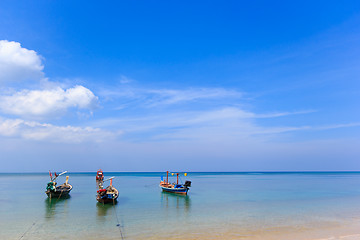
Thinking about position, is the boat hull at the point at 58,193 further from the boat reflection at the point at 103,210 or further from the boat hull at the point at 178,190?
the boat hull at the point at 178,190

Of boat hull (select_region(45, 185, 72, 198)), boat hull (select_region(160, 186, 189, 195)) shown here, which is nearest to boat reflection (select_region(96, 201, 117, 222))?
boat hull (select_region(45, 185, 72, 198))

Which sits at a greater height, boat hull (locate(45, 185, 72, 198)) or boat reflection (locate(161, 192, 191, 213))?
boat hull (locate(45, 185, 72, 198))

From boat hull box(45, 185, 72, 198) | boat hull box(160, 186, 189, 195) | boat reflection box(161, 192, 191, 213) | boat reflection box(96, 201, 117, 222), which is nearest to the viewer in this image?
boat reflection box(96, 201, 117, 222)

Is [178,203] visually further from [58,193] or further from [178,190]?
[58,193]

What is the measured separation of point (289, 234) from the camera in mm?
15828

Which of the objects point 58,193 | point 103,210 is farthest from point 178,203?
point 58,193

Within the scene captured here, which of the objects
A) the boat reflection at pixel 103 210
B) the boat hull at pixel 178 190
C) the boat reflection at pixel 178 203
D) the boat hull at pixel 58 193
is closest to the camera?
the boat reflection at pixel 103 210

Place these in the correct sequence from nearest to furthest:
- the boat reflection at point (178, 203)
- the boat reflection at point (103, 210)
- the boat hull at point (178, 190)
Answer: the boat reflection at point (103, 210) → the boat reflection at point (178, 203) → the boat hull at point (178, 190)

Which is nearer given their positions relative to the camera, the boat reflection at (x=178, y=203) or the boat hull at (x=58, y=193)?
the boat reflection at (x=178, y=203)

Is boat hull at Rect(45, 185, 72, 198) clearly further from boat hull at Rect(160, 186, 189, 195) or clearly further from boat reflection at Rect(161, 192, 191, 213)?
boat hull at Rect(160, 186, 189, 195)

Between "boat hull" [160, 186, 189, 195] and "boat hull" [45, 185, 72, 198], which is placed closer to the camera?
"boat hull" [45, 185, 72, 198]

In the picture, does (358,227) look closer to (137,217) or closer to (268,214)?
(268,214)

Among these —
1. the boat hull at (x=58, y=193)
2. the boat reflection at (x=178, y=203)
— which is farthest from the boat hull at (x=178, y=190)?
the boat hull at (x=58, y=193)

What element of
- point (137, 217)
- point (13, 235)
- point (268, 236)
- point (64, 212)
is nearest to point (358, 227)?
point (268, 236)
